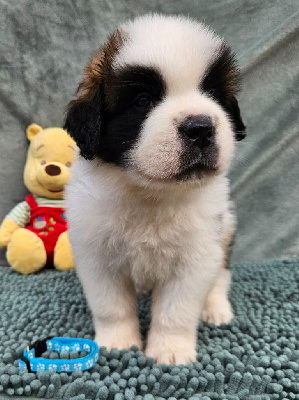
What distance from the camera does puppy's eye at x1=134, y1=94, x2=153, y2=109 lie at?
5.13 ft

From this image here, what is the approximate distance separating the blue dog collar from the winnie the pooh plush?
1.27 metres

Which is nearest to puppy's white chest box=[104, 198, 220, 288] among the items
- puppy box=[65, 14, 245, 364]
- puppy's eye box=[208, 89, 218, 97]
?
puppy box=[65, 14, 245, 364]

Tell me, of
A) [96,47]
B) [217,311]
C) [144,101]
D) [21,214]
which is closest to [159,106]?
[144,101]

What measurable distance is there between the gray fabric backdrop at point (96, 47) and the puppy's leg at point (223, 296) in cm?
101

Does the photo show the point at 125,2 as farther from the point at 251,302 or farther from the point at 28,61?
the point at 251,302

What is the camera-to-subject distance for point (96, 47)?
3.04 meters

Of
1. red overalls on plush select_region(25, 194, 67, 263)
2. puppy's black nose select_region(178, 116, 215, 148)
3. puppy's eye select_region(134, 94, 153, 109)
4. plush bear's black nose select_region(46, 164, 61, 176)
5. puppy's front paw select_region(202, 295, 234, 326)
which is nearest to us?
puppy's black nose select_region(178, 116, 215, 148)

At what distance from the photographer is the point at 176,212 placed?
1780 millimetres

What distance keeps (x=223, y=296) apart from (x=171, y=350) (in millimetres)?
612

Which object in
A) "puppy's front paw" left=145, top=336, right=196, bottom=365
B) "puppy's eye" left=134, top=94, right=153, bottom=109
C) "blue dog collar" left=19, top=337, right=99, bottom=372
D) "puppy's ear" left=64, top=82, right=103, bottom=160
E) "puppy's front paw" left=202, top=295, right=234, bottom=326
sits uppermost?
"puppy's eye" left=134, top=94, right=153, bottom=109

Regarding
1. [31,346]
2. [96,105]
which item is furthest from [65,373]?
[96,105]

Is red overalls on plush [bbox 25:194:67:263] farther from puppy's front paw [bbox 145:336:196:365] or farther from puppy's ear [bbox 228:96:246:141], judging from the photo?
puppy's ear [bbox 228:96:246:141]

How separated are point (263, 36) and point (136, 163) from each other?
6.63 ft

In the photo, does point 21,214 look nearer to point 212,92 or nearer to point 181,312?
point 181,312
